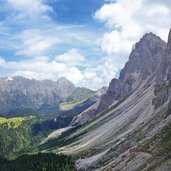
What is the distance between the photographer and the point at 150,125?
160125 mm

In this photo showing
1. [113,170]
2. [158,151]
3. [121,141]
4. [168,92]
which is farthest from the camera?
[168,92]

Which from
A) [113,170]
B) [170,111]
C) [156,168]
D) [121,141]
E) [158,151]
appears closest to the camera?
[156,168]

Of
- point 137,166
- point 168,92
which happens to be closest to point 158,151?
point 137,166

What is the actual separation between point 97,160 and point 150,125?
25.6m

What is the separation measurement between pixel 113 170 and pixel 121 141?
43103 mm

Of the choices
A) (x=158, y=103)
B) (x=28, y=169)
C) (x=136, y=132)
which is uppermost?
(x=158, y=103)

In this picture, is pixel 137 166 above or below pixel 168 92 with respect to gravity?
below

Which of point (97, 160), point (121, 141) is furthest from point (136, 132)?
point (97, 160)

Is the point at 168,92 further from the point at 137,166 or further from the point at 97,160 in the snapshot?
the point at 137,166

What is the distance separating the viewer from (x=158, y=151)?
381ft

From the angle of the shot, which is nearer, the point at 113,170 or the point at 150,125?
the point at 113,170

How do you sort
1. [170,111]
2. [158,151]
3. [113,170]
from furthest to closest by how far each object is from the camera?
[170,111] → [113,170] → [158,151]

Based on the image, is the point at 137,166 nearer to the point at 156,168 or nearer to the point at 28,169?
the point at 156,168

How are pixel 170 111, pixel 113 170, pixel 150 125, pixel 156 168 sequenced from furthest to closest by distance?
Answer: pixel 150 125 → pixel 170 111 → pixel 113 170 → pixel 156 168
